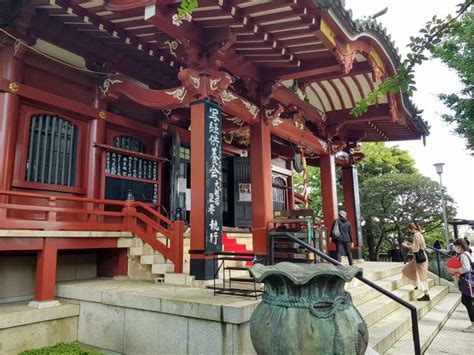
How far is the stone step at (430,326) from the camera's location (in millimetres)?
4663

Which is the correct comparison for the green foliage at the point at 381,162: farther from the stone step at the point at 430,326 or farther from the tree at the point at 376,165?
the stone step at the point at 430,326

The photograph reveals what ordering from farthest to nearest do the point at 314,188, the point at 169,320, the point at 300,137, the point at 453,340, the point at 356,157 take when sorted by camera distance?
the point at 314,188, the point at 356,157, the point at 300,137, the point at 453,340, the point at 169,320

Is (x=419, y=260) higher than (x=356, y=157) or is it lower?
lower

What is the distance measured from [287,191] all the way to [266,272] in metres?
11.2

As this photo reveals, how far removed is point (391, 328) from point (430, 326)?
1.21 meters

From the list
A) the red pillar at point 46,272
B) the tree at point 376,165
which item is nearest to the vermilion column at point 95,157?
the red pillar at point 46,272

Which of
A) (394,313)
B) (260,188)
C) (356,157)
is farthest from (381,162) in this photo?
(394,313)

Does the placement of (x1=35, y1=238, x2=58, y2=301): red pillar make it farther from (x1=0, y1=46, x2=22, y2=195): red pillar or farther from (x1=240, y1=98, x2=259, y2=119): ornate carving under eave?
(x1=240, y1=98, x2=259, y2=119): ornate carving under eave

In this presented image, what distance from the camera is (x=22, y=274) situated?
5926 mm

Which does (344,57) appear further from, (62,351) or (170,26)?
(62,351)

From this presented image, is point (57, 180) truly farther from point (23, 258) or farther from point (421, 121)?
point (421, 121)

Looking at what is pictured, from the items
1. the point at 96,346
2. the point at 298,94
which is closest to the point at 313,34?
the point at 298,94

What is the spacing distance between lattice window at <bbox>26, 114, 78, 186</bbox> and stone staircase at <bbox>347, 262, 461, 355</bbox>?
18.0 feet

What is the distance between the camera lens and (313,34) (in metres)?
5.58
